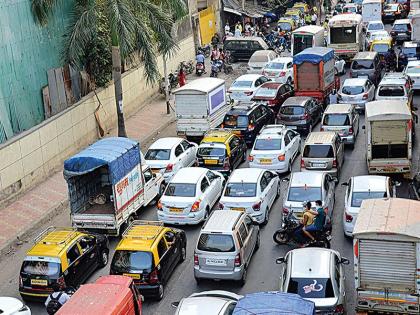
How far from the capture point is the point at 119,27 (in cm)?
2755

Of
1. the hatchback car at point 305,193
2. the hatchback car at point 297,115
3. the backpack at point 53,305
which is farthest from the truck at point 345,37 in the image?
the backpack at point 53,305

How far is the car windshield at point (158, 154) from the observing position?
26312 millimetres

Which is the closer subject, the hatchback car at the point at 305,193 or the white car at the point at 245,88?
the hatchback car at the point at 305,193

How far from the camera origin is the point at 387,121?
24.5 meters

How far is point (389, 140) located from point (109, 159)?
9.42 meters

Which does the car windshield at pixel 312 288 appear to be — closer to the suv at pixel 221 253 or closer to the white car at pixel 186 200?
the suv at pixel 221 253

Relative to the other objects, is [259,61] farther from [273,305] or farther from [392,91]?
[273,305]

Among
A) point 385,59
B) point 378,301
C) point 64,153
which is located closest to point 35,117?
point 64,153

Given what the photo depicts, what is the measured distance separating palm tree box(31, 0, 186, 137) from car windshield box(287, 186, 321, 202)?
9.76 metres

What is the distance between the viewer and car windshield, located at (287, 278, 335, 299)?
15.7 metres

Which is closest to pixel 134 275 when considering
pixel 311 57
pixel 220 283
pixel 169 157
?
pixel 220 283

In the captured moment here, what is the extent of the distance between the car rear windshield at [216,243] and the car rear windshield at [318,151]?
25.4 feet

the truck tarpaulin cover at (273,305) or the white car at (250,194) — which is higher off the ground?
the truck tarpaulin cover at (273,305)

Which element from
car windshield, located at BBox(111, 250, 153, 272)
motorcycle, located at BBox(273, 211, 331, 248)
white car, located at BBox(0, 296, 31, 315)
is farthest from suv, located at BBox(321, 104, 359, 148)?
white car, located at BBox(0, 296, 31, 315)
